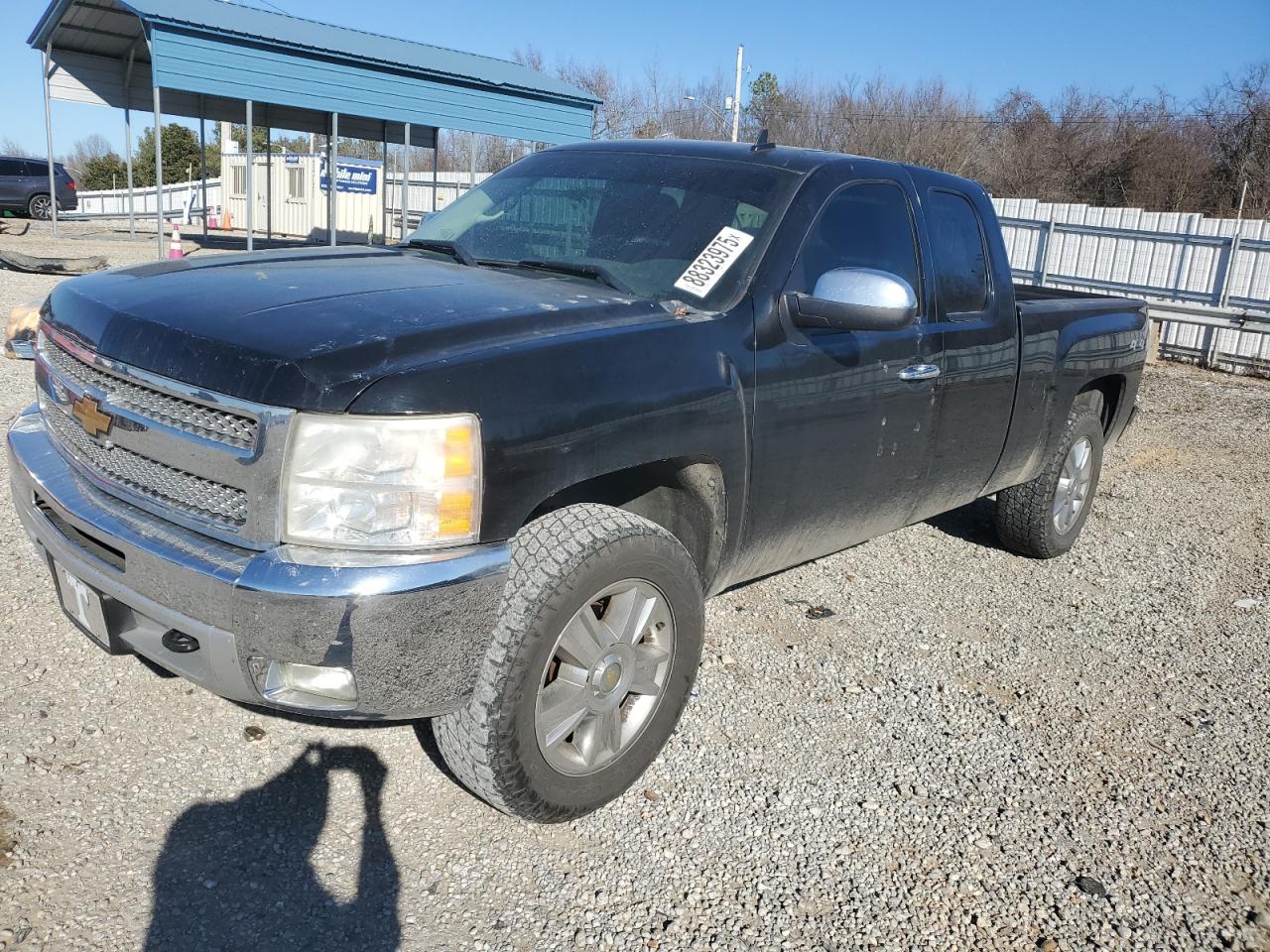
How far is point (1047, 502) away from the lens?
17.1 feet

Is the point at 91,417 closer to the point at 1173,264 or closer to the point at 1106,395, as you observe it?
the point at 1106,395

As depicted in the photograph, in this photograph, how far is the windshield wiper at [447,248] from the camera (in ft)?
12.0

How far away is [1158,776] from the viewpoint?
3406 mm

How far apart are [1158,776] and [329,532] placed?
2.82m

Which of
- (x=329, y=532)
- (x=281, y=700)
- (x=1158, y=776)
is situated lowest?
(x=1158, y=776)

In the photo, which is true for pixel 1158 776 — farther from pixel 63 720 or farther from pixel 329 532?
pixel 63 720

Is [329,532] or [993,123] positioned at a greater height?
[993,123]

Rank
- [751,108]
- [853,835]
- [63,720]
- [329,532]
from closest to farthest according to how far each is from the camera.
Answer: [329,532], [853,835], [63,720], [751,108]

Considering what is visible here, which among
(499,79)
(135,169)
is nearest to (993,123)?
(499,79)

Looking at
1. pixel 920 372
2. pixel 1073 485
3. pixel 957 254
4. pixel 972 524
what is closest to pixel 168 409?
pixel 920 372

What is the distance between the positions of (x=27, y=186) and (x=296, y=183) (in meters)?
7.42

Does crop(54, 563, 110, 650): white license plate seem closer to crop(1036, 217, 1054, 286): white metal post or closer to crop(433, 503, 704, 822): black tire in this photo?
crop(433, 503, 704, 822): black tire

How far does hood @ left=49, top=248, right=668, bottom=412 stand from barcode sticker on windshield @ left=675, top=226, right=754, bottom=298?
206 mm

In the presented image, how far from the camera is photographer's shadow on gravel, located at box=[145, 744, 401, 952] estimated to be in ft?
7.79
